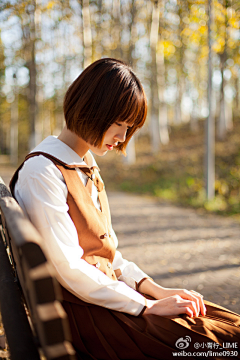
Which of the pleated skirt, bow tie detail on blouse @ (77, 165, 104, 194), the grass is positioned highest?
bow tie detail on blouse @ (77, 165, 104, 194)

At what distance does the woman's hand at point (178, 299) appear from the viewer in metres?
1.55

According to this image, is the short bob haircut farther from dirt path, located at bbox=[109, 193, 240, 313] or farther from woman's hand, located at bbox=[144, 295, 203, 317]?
dirt path, located at bbox=[109, 193, 240, 313]

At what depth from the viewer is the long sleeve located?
1.38 meters

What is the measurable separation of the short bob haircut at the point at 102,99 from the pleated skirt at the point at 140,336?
30.8 inches

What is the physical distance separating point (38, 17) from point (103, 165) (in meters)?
9.06

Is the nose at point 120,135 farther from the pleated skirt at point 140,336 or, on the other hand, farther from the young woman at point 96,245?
the pleated skirt at point 140,336

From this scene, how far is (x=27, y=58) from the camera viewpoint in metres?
18.0

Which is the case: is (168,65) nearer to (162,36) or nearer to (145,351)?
(162,36)

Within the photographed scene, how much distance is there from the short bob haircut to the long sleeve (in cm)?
29

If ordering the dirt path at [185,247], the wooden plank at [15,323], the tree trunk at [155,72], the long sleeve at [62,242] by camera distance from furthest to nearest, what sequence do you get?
the tree trunk at [155,72] < the dirt path at [185,247] < the long sleeve at [62,242] < the wooden plank at [15,323]

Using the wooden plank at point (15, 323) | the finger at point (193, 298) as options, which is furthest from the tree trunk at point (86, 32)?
the wooden plank at point (15, 323)

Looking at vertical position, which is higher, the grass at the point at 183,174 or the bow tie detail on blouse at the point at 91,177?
the bow tie detail on blouse at the point at 91,177

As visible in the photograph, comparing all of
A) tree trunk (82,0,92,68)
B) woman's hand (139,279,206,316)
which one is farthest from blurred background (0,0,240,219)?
woman's hand (139,279,206,316)

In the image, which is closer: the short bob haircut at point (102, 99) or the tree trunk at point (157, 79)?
the short bob haircut at point (102, 99)
